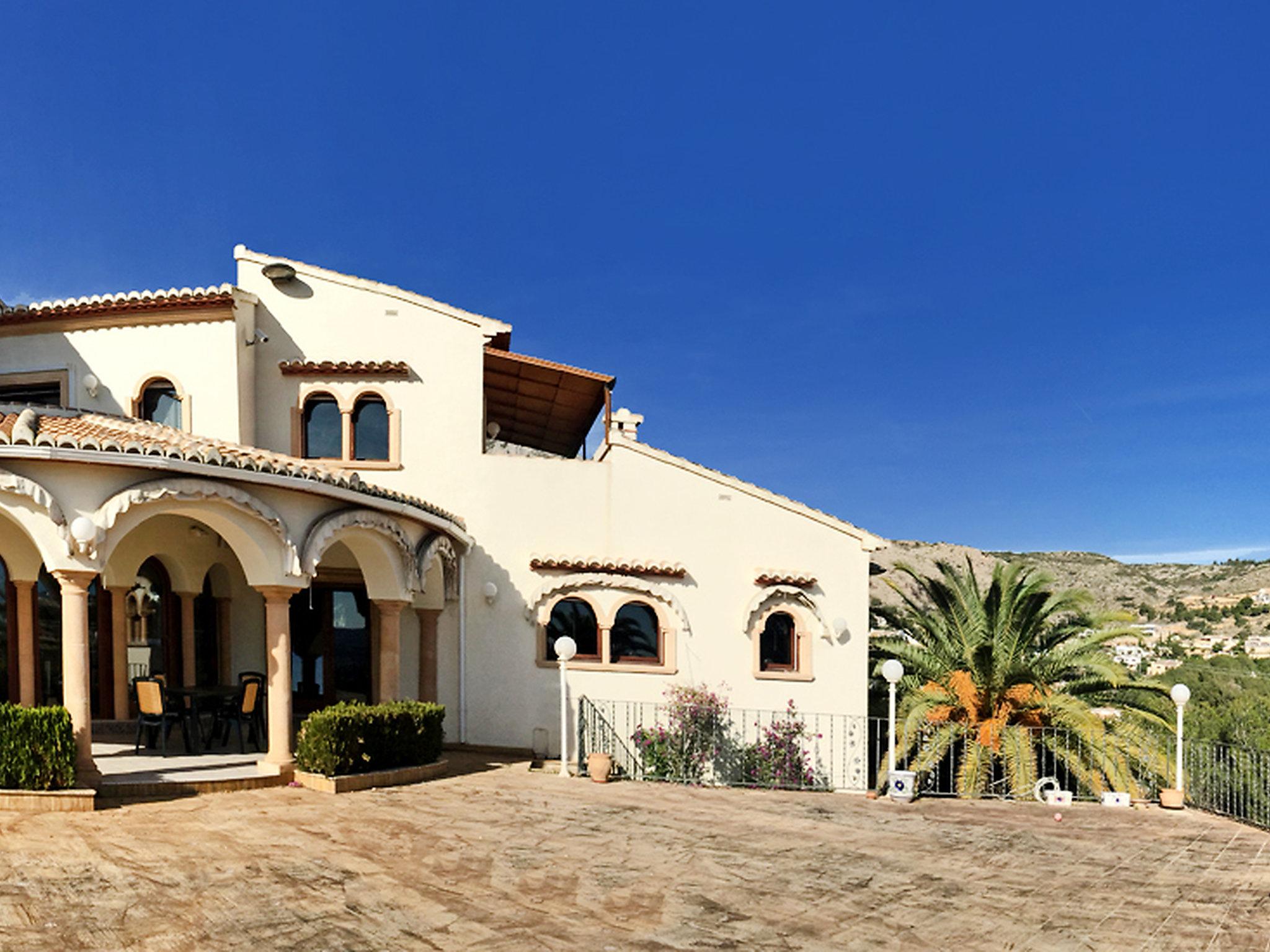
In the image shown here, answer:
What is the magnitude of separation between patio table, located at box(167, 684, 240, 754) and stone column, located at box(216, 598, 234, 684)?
2.74 meters

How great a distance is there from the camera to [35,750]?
9.48 metres

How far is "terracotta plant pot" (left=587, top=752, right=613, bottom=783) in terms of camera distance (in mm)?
13148

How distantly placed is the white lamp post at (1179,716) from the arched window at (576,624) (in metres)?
9.51

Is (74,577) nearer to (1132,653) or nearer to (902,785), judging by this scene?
(902,785)

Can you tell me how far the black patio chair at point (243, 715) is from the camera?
42.6ft

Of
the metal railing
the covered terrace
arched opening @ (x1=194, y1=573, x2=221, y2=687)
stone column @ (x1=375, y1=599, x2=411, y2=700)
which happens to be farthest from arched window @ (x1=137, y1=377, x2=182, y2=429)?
the metal railing

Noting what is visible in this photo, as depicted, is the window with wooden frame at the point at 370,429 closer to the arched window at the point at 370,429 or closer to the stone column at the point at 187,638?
the arched window at the point at 370,429

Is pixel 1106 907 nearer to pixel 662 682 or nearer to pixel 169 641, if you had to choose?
pixel 662 682

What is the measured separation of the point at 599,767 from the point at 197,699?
6242 mm

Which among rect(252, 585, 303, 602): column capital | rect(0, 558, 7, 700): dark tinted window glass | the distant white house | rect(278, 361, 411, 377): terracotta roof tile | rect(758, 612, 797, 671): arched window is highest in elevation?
rect(278, 361, 411, 377): terracotta roof tile

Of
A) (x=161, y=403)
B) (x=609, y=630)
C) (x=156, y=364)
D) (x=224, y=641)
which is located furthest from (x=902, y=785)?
(x=156, y=364)

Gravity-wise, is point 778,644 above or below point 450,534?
below

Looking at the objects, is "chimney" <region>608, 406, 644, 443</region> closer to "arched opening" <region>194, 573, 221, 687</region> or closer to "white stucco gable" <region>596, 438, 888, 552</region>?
"white stucco gable" <region>596, 438, 888, 552</region>

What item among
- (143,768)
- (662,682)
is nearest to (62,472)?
(143,768)
